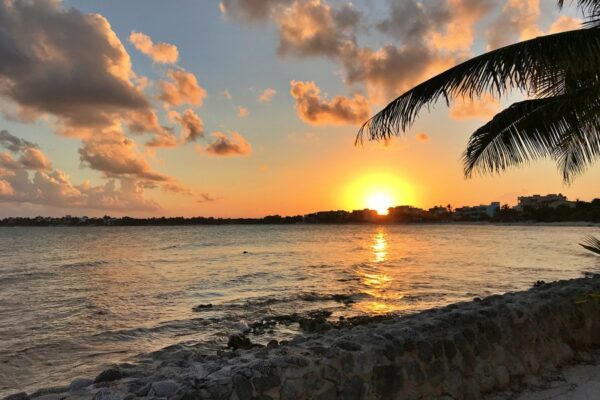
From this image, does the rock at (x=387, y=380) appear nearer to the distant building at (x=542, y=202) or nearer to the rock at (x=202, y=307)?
the rock at (x=202, y=307)

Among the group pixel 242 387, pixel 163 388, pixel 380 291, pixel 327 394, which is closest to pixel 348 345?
pixel 327 394

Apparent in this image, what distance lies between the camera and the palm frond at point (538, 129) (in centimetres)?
692

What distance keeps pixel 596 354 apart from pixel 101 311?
13.8 metres

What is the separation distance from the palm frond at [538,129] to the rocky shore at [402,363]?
261cm

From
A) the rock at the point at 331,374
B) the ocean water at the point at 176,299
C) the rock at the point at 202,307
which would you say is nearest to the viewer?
the rock at the point at 331,374

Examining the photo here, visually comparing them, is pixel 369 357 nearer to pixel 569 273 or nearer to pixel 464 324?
pixel 464 324

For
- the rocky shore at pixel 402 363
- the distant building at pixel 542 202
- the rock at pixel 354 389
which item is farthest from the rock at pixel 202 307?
the distant building at pixel 542 202

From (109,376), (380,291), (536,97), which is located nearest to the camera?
(109,376)

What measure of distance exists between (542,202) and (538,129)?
143138 millimetres

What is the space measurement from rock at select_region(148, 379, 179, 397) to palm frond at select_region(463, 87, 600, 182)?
6689mm

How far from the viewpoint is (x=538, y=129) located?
7617 mm

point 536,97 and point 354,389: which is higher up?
point 536,97

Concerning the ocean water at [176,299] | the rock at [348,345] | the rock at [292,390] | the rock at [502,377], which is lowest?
the ocean water at [176,299]

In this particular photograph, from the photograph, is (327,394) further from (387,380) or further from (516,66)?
(516,66)
